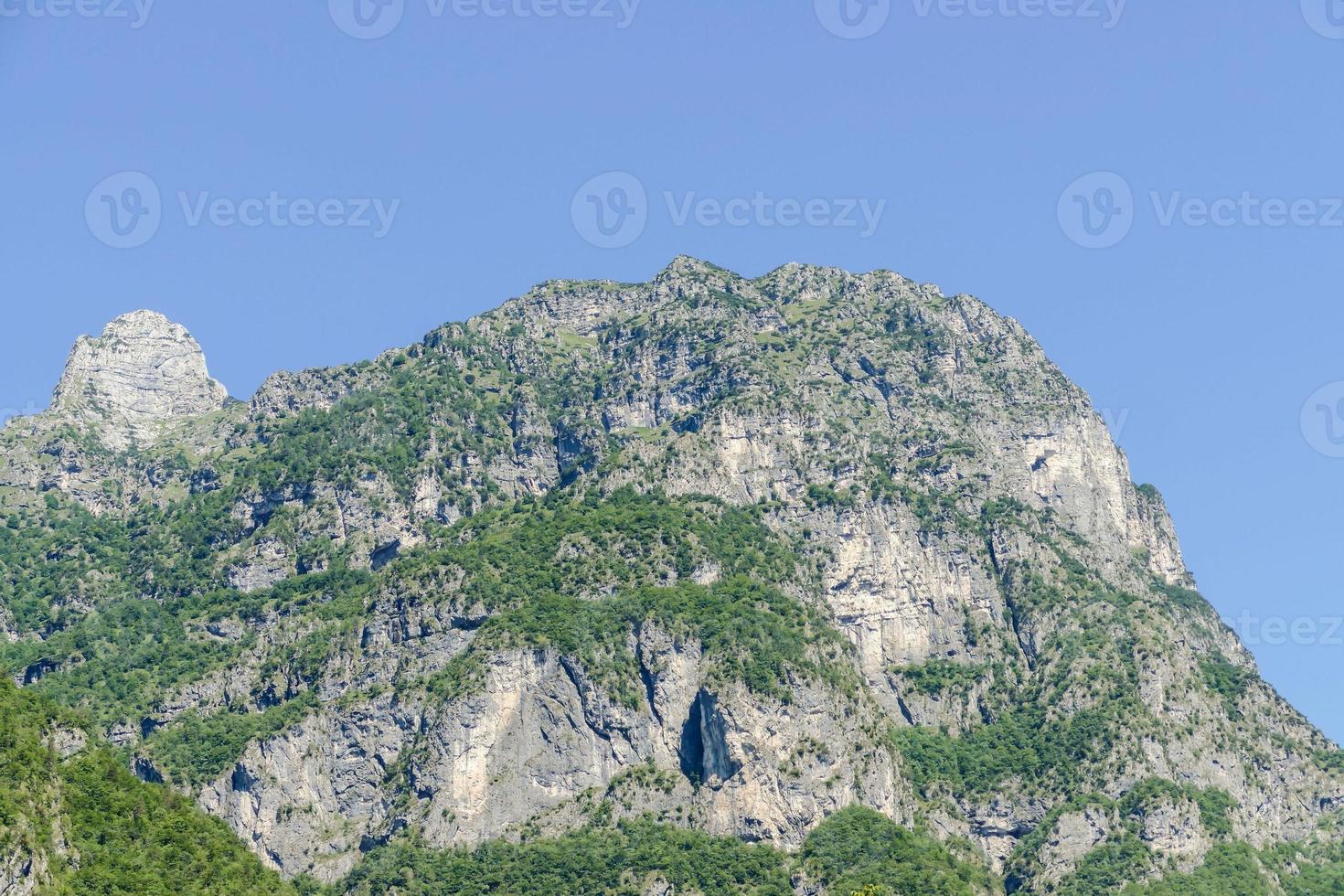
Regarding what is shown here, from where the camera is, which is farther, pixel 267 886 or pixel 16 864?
pixel 267 886

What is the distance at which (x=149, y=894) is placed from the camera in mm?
160500

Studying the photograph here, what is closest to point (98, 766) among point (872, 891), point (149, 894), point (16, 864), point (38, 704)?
point (38, 704)

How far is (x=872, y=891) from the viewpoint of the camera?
166 meters

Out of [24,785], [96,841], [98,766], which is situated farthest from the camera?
[98,766]

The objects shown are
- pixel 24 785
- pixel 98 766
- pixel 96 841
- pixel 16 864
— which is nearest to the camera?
pixel 16 864

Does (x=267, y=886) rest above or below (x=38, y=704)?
below

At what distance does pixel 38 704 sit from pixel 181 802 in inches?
636

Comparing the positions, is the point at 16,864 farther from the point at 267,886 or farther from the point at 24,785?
the point at 267,886

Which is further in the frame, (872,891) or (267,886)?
(267,886)

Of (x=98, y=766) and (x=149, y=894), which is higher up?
(x=98, y=766)

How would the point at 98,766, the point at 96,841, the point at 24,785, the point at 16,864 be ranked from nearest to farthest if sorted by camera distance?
the point at 16,864
the point at 24,785
the point at 96,841
the point at 98,766

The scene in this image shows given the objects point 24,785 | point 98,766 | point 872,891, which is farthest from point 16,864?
point 872,891

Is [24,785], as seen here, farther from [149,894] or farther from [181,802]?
[181,802]

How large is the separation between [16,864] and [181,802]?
137 ft
